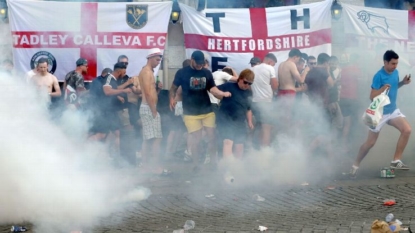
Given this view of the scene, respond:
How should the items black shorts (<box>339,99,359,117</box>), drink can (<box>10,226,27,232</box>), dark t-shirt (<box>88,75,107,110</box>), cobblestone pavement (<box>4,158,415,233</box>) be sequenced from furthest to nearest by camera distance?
1. black shorts (<box>339,99,359,117</box>)
2. dark t-shirt (<box>88,75,107,110</box>)
3. cobblestone pavement (<box>4,158,415,233</box>)
4. drink can (<box>10,226,27,232</box>)

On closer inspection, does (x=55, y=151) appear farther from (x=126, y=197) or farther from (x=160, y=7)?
(x=160, y=7)

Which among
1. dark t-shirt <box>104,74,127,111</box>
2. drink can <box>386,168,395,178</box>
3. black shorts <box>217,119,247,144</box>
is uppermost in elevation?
dark t-shirt <box>104,74,127,111</box>

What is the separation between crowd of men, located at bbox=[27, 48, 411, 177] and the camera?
1040cm

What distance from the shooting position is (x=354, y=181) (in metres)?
9.86

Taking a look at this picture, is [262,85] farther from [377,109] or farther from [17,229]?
[17,229]

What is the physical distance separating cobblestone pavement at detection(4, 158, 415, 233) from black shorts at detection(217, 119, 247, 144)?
0.65 metres

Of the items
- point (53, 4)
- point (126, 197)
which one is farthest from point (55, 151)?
point (53, 4)

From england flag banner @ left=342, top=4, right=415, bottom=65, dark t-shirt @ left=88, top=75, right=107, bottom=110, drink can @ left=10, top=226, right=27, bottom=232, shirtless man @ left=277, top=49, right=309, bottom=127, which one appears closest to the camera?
drink can @ left=10, top=226, right=27, bottom=232

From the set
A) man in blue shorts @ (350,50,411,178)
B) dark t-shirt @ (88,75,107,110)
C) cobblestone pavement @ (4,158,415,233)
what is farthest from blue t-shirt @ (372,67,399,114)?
dark t-shirt @ (88,75,107,110)

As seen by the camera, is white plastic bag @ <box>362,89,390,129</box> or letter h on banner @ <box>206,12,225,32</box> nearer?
white plastic bag @ <box>362,89,390,129</box>

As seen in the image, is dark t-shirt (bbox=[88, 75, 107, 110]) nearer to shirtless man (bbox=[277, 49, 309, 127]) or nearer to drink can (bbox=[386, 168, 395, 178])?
shirtless man (bbox=[277, 49, 309, 127])

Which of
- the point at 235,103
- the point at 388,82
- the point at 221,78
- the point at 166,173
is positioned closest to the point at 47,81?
the point at 166,173

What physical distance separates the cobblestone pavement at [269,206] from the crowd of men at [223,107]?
0.68 m

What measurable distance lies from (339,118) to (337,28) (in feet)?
7.98
